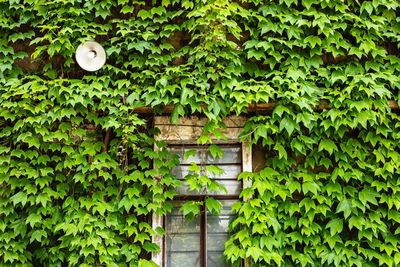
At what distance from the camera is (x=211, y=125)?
5.16m

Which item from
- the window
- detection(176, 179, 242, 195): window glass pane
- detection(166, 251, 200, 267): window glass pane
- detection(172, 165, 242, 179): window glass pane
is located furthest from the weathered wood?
detection(166, 251, 200, 267): window glass pane

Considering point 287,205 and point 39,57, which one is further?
point 39,57

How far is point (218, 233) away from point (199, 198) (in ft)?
1.38

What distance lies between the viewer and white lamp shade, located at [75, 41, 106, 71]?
17.4ft

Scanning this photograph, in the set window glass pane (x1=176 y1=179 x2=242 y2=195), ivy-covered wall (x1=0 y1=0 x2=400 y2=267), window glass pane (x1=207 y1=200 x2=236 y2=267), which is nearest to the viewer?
ivy-covered wall (x1=0 y1=0 x2=400 y2=267)

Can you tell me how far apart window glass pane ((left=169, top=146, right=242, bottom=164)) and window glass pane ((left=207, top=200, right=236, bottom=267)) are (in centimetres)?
45

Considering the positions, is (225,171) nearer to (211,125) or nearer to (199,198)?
(199,198)

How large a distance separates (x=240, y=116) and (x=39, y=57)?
2333 mm

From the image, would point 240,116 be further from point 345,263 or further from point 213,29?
point 345,263

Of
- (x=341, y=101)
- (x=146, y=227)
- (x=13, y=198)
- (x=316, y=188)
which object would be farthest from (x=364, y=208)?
(x=13, y=198)

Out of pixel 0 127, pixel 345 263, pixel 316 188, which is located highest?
pixel 0 127

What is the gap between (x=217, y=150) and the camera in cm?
524

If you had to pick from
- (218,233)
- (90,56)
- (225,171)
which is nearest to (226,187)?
(225,171)

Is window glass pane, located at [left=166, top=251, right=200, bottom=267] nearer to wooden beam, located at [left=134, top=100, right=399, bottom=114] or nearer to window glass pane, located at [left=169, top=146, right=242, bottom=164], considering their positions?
window glass pane, located at [left=169, top=146, right=242, bottom=164]
